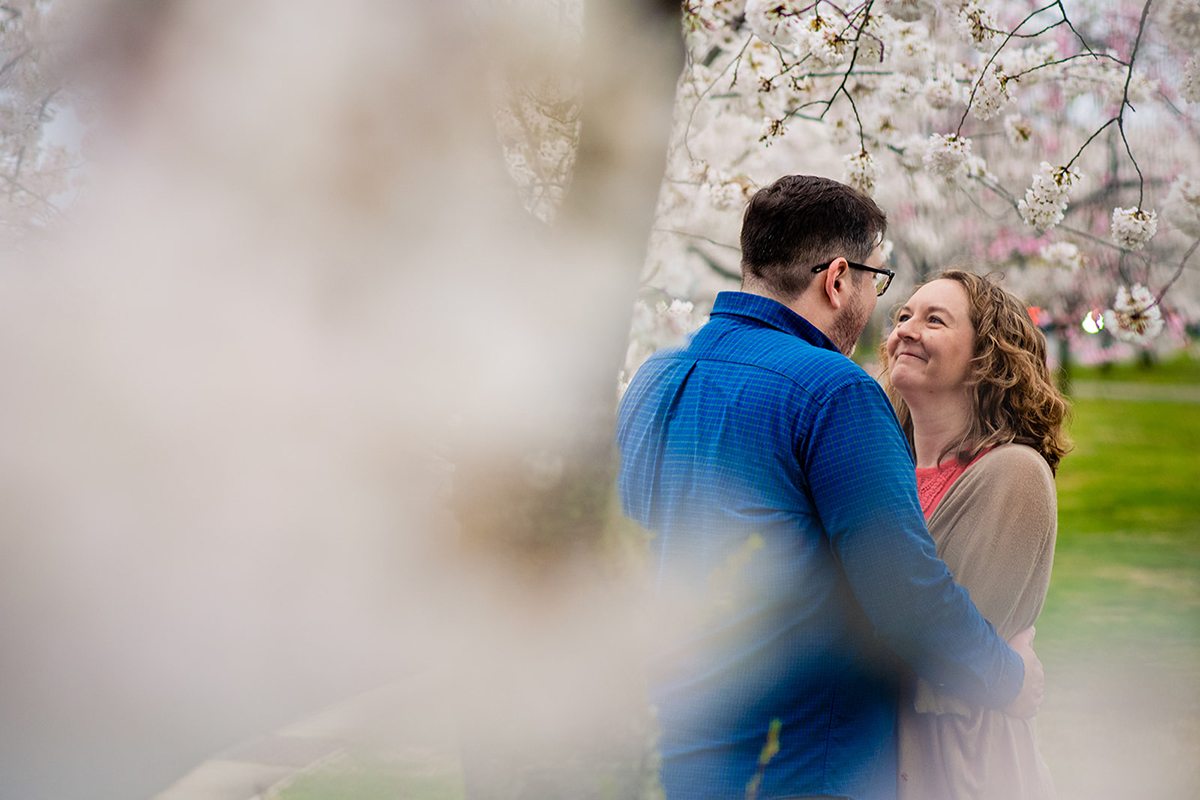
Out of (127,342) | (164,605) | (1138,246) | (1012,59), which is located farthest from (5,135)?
(1012,59)

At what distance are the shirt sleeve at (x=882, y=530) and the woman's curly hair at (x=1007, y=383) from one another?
0.50 metres

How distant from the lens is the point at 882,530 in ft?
3.62

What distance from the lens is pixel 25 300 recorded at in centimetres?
149

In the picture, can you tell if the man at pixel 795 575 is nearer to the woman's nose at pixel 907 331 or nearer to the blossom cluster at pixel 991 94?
the woman's nose at pixel 907 331

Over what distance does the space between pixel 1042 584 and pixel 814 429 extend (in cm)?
55

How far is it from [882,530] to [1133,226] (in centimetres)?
157

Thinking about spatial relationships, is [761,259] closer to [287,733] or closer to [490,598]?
[490,598]

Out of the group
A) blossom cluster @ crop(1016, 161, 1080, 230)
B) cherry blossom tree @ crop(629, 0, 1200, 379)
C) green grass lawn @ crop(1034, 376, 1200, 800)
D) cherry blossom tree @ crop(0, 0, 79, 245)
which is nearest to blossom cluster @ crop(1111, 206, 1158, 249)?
cherry blossom tree @ crop(629, 0, 1200, 379)

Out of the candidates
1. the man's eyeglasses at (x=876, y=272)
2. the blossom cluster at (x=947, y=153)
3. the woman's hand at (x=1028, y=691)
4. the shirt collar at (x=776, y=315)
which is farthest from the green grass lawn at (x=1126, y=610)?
the shirt collar at (x=776, y=315)

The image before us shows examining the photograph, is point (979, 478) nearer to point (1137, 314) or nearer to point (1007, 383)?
point (1007, 383)

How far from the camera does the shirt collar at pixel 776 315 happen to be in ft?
4.17

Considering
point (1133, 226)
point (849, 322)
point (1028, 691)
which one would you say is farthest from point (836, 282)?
point (1133, 226)

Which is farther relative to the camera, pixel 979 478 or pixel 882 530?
pixel 979 478

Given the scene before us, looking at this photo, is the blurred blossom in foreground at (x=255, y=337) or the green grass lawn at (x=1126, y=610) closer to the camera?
the blurred blossom in foreground at (x=255, y=337)
